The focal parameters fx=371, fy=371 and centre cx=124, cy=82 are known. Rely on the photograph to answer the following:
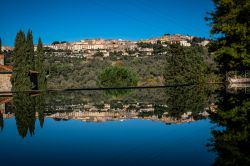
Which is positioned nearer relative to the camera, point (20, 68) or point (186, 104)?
point (186, 104)

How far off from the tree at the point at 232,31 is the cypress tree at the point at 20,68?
19.0 m

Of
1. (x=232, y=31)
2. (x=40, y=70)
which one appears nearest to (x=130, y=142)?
(x=232, y=31)

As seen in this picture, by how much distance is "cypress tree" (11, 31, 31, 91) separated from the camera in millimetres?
36750

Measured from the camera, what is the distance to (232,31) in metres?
25.7

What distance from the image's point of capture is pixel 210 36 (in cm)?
2808

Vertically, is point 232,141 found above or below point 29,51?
below

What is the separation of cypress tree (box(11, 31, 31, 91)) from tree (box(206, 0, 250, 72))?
1902 cm

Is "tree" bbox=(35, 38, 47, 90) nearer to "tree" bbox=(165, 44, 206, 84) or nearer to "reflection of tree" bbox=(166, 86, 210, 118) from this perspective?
"tree" bbox=(165, 44, 206, 84)

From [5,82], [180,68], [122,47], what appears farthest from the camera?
[122,47]

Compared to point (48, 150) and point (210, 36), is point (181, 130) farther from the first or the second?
point (210, 36)

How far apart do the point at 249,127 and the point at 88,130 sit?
3.94 meters

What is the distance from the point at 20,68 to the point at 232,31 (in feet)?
69.3

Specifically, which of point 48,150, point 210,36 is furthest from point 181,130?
point 210,36

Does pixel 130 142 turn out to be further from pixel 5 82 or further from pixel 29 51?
pixel 5 82
